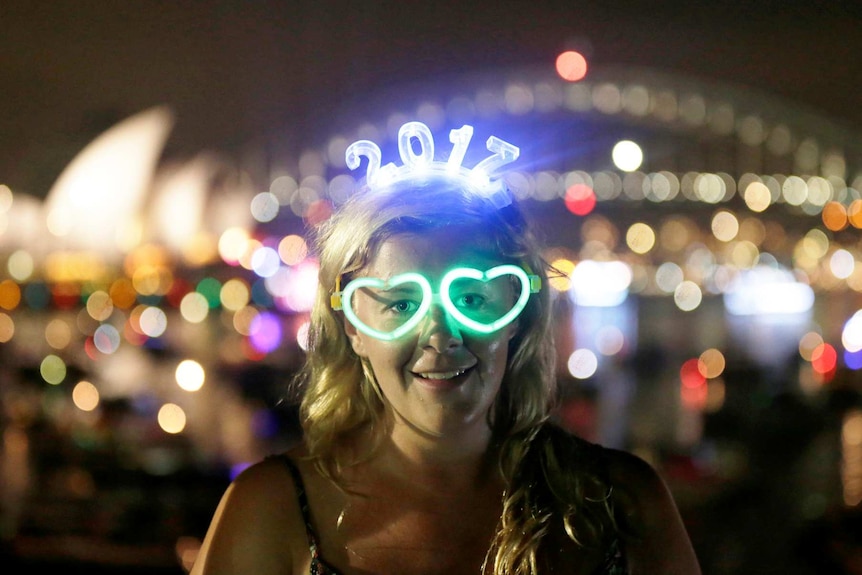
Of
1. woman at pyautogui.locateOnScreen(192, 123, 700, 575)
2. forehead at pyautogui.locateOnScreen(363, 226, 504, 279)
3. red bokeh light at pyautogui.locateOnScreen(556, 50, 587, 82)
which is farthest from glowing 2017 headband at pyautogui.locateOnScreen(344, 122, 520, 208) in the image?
red bokeh light at pyautogui.locateOnScreen(556, 50, 587, 82)

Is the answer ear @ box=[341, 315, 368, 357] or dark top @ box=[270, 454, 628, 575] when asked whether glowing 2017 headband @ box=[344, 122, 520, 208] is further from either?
dark top @ box=[270, 454, 628, 575]

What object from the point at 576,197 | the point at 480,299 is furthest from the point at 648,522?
the point at 576,197

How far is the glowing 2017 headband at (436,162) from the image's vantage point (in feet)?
9.21

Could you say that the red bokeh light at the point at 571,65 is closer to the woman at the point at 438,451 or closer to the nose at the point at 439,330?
the woman at the point at 438,451

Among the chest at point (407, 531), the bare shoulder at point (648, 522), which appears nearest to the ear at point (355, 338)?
the chest at point (407, 531)

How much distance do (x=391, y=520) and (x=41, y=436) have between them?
13.1 meters

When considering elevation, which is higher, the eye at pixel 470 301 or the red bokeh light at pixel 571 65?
the red bokeh light at pixel 571 65

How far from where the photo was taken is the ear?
2809 mm

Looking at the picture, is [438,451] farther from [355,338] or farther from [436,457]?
A: [355,338]

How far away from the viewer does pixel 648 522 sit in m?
2.67

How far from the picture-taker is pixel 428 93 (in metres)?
69.1

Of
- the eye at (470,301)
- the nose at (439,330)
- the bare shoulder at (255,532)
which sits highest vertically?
the eye at (470,301)

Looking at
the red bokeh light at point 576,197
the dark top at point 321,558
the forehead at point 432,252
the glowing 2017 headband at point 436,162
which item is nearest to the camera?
the dark top at point 321,558

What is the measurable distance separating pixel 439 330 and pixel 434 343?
0.03m
